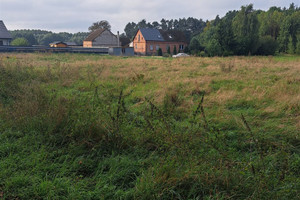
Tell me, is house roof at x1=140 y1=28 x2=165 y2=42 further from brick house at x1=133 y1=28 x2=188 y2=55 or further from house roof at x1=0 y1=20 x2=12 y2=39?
house roof at x1=0 y1=20 x2=12 y2=39

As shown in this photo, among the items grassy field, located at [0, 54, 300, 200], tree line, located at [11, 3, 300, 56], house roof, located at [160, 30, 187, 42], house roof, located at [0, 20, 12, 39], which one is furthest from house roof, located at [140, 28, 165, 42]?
grassy field, located at [0, 54, 300, 200]

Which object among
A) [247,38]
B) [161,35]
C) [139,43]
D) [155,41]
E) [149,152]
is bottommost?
[149,152]

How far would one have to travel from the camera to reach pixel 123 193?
2906 mm

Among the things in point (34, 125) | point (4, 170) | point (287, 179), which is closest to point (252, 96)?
point (287, 179)

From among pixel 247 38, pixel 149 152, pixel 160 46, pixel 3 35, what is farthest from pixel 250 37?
pixel 3 35

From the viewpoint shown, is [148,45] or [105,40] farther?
[105,40]

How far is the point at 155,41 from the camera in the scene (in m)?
54.2

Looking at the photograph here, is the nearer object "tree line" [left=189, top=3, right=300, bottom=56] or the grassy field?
the grassy field

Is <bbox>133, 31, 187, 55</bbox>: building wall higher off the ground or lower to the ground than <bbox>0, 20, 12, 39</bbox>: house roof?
lower

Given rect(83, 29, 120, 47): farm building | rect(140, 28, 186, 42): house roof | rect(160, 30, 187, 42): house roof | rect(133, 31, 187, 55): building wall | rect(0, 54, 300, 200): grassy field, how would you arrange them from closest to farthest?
rect(0, 54, 300, 200): grassy field → rect(133, 31, 187, 55): building wall → rect(140, 28, 186, 42): house roof → rect(160, 30, 187, 42): house roof → rect(83, 29, 120, 47): farm building

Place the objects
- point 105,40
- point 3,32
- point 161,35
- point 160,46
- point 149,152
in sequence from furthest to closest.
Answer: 1. point 105,40
2. point 161,35
3. point 160,46
4. point 3,32
5. point 149,152

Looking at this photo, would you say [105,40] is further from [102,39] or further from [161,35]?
[161,35]

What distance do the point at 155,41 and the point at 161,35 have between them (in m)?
3.03

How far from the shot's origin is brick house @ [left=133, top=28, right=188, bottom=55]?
53534 mm
